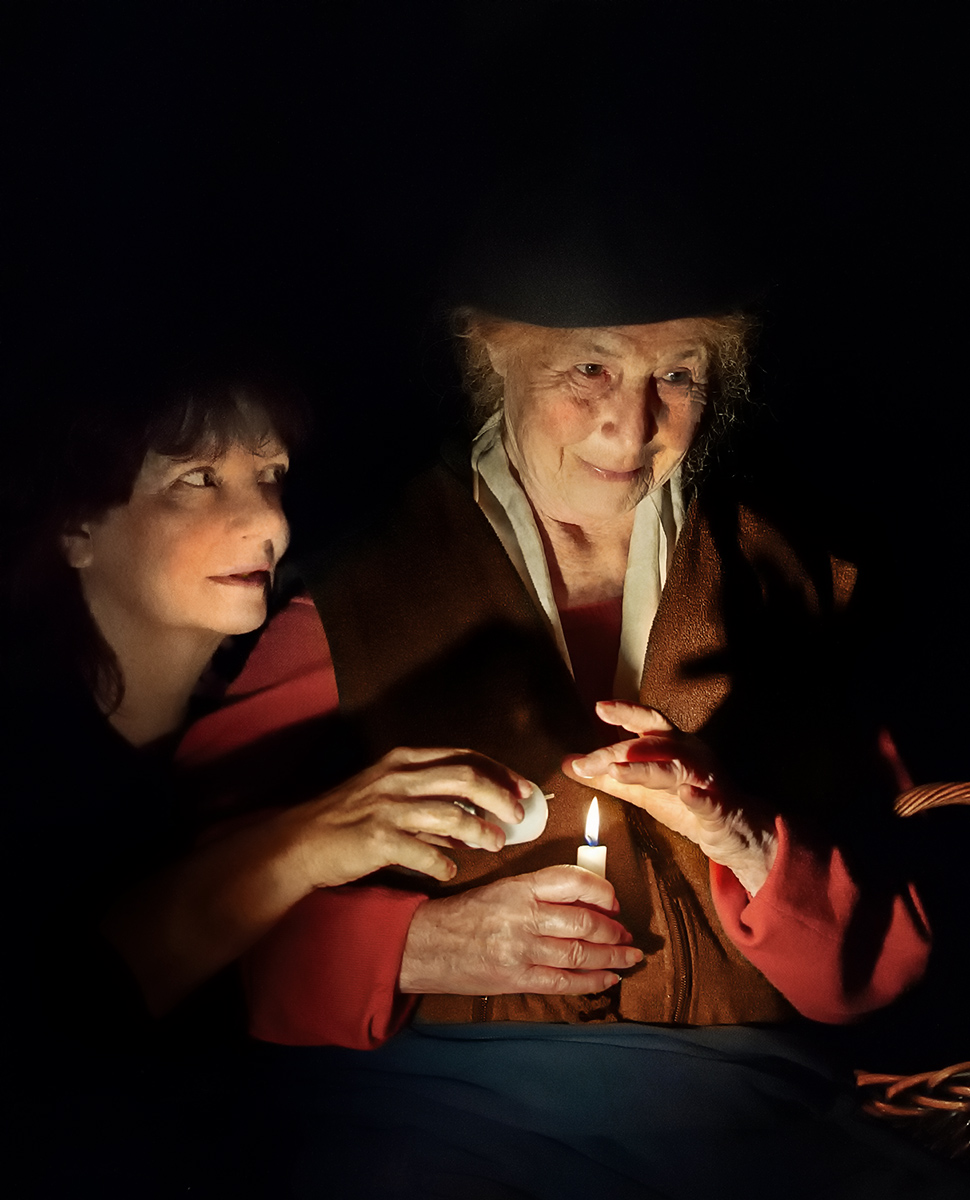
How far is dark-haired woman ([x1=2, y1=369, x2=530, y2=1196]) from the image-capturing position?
1796 mm

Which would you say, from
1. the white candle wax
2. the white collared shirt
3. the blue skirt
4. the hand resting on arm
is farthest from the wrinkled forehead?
the blue skirt

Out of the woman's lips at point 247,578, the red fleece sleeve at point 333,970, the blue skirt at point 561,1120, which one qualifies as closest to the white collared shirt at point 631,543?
the woman's lips at point 247,578

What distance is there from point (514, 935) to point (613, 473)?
76cm

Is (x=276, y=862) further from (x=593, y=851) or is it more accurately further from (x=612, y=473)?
(x=612, y=473)

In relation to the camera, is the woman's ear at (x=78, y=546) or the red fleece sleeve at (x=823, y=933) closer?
the woman's ear at (x=78, y=546)

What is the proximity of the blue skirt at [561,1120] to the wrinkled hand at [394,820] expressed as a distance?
1.09 ft

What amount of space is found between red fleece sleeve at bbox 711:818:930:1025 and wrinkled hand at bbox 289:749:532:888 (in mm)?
446

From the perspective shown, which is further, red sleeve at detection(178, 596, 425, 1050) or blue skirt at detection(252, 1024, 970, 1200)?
blue skirt at detection(252, 1024, 970, 1200)

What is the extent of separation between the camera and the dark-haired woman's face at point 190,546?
178 cm

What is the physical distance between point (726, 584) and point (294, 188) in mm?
949

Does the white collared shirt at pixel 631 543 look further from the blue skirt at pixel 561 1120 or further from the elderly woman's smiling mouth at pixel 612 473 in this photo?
the blue skirt at pixel 561 1120

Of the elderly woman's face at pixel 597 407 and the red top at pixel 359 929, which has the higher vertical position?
the elderly woman's face at pixel 597 407

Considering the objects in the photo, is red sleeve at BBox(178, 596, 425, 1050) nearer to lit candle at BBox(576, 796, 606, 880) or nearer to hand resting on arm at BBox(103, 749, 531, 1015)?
hand resting on arm at BBox(103, 749, 531, 1015)

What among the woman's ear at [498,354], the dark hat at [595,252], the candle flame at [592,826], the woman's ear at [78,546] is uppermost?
the dark hat at [595,252]
